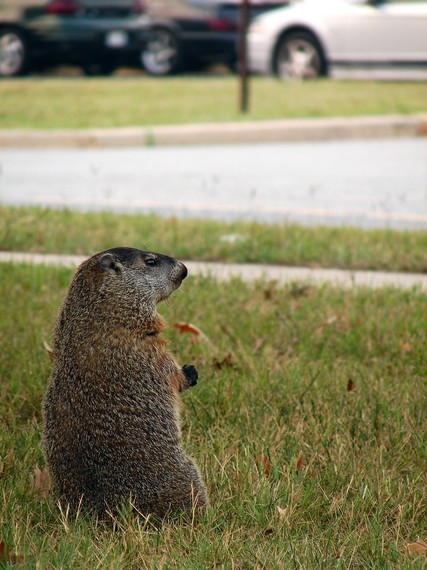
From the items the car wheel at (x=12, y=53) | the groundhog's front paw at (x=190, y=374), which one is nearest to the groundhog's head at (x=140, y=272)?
the groundhog's front paw at (x=190, y=374)

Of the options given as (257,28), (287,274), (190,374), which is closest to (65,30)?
(257,28)

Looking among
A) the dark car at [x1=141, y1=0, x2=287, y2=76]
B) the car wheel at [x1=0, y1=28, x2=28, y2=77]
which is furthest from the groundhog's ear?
the dark car at [x1=141, y1=0, x2=287, y2=76]

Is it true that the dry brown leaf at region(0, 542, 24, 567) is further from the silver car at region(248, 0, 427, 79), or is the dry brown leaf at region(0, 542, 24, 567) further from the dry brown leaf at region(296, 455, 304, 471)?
the silver car at region(248, 0, 427, 79)

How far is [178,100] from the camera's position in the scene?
15617mm

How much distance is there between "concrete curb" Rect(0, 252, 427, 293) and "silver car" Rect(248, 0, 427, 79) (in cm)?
1130

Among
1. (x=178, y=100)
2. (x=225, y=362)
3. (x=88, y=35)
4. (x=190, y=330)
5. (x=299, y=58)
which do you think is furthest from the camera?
(x=88, y=35)

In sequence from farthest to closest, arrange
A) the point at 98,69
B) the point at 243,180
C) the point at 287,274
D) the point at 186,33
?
1. the point at 98,69
2. the point at 186,33
3. the point at 243,180
4. the point at 287,274

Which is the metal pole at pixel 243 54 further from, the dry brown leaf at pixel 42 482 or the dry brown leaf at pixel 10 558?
the dry brown leaf at pixel 10 558

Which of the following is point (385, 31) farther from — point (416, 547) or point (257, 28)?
point (416, 547)

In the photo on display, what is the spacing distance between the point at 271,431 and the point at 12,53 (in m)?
16.3

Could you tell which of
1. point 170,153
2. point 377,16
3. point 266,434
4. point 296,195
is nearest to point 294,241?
point 296,195

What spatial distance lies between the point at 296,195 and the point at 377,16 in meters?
8.56

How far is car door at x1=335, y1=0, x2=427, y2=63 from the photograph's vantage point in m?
17.1

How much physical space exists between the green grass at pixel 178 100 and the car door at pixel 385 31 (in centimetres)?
50
